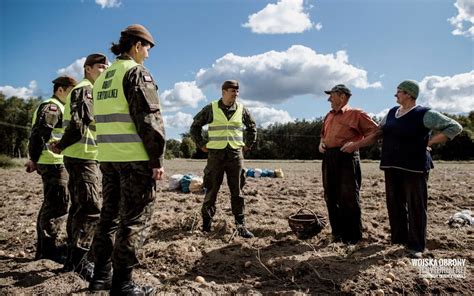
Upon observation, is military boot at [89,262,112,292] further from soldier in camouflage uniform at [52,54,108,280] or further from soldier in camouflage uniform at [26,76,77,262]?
soldier in camouflage uniform at [26,76,77,262]

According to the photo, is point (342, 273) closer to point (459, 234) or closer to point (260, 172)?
point (459, 234)

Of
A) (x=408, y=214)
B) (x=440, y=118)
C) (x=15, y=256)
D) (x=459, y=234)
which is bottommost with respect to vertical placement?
(x=15, y=256)

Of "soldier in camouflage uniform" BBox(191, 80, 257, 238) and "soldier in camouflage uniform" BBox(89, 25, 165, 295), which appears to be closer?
"soldier in camouflage uniform" BBox(89, 25, 165, 295)

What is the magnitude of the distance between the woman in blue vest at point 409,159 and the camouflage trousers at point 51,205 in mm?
3683

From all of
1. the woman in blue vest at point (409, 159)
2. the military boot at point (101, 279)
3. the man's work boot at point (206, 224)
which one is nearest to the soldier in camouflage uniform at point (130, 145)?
the military boot at point (101, 279)

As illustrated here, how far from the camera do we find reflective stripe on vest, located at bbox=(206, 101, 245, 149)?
5.70m

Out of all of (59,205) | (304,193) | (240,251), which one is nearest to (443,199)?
(304,193)

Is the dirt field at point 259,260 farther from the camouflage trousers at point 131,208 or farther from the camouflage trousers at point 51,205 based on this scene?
the camouflage trousers at point 131,208

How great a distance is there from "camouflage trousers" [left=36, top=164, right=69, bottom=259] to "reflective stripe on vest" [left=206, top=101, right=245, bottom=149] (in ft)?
7.12

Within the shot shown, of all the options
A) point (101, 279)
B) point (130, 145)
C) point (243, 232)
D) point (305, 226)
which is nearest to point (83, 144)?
point (130, 145)

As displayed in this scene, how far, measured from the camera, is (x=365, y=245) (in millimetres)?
4957

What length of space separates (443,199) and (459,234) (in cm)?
338

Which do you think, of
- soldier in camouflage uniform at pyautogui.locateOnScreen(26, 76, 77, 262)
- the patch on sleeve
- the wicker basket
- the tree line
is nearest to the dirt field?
the wicker basket

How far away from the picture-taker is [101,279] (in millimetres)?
3529
